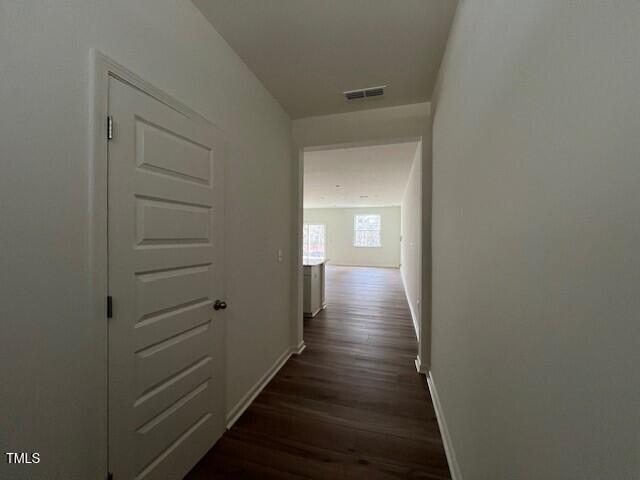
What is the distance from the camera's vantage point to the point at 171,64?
1.42 m

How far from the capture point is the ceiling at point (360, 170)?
14.0 ft

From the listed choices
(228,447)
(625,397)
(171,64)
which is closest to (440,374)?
(228,447)

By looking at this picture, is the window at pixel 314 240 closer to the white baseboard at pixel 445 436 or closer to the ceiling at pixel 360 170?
the ceiling at pixel 360 170

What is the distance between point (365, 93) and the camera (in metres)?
2.45

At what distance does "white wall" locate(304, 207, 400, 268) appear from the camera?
11406 millimetres

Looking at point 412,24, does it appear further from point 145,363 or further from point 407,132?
point 145,363

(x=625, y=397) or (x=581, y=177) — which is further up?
(x=581, y=177)

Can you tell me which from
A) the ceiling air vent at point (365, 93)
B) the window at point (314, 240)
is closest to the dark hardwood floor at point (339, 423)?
the ceiling air vent at point (365, 93)

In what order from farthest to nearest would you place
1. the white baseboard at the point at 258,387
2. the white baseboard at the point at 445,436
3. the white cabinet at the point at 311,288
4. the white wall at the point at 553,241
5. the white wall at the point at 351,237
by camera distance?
the white wall at the point at 351,237, the white cabinet at the point at 311,288, the white baseboard at the point at 258,387, the white baseboard at the point at 445,436, the white wall at the point at 553,241

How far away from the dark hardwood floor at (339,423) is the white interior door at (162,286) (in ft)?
1.00

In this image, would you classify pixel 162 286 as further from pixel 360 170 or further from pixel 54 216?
pixel 360 170

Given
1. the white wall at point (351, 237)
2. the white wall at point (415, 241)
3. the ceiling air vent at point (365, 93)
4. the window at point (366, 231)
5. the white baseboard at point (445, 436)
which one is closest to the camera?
the white baseboard at point (445, 436)

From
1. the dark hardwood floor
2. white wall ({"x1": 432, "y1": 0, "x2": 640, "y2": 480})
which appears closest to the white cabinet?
the dark hardwood floor

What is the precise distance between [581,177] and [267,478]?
1.99 meters
